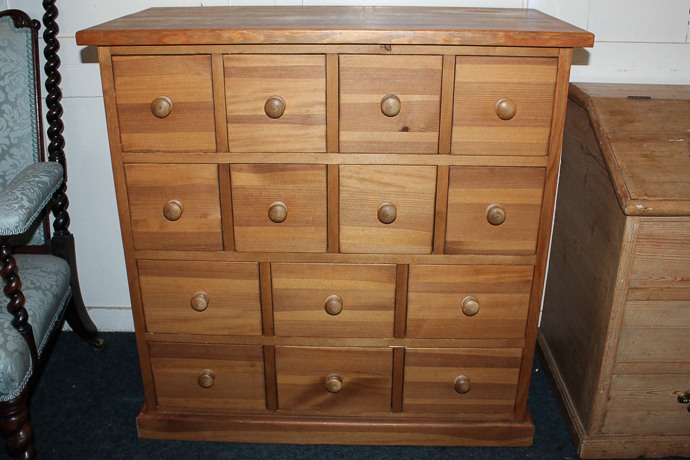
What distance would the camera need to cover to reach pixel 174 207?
4.46ft

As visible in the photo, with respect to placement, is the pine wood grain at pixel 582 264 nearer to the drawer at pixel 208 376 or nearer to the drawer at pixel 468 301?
the drawer at pixel 468 301

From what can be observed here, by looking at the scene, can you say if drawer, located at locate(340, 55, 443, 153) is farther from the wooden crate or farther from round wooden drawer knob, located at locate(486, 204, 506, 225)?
the wooden crate

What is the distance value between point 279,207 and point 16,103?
39.3 inches

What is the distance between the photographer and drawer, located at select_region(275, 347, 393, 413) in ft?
5.02

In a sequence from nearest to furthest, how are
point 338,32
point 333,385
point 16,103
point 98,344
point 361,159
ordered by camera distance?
point 338,32 < point 361,159 < point 333,385 < point 16,103 < point 98,344

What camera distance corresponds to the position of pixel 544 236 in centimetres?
138

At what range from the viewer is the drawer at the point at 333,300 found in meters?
1.43

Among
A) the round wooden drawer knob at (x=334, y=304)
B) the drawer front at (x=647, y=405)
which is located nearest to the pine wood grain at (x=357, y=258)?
the round wooden drawer knob at (x=334, y=304)

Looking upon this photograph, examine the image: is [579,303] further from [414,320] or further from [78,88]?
[78,88]

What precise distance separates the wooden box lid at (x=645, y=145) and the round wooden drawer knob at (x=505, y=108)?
0.33 meters

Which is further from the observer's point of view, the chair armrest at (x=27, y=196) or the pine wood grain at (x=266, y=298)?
the pine wood grain at (x=266, y=298)

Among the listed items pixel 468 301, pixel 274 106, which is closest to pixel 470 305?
pixel 468 301

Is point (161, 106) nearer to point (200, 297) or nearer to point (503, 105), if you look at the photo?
point (200, 297)

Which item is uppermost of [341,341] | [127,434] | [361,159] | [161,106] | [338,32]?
[338,32]
